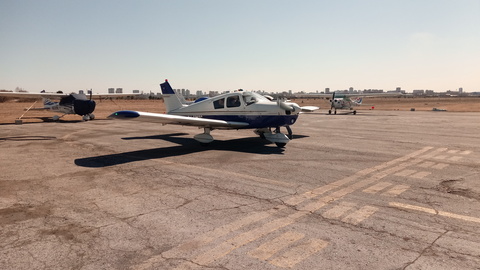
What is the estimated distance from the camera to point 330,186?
6.93 m

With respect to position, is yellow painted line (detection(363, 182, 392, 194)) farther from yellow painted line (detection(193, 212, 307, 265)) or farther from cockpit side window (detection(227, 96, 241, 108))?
cockpit side window (detection(227, 96, 241, 108))

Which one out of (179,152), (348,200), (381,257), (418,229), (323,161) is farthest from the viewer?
(179,152)

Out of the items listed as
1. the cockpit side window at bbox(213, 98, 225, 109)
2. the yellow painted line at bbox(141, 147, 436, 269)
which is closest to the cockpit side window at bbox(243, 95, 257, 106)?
the cockpit side window at bbox(213, 98, 225, 109)

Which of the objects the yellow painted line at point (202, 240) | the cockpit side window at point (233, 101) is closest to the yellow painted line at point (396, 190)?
the yellow painted line at point (202, 240)

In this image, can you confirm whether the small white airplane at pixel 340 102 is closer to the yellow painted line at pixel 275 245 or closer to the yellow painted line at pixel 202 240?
the yellow painted line at pixel 202 240

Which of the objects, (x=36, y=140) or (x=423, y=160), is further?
(x=36, y=140)

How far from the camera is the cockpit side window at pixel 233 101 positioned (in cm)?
1293

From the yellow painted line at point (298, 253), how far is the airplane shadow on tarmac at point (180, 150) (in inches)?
275

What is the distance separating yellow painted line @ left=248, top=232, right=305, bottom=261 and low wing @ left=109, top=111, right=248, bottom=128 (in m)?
6.75

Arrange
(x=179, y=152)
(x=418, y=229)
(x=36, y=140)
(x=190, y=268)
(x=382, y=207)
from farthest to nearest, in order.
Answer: (x=36, y=140), (x=179, y=152), (x=382, y=207), (x=418, y=229), (x=190, y=268)

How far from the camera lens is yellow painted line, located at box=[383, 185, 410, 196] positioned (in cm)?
641

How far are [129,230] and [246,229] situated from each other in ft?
6.09

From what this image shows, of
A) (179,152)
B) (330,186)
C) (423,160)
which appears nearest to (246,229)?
(330,186)

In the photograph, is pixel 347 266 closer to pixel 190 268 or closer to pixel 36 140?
pixel 190 268
